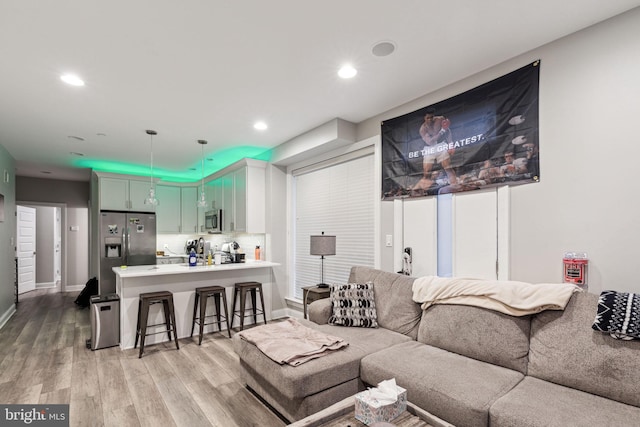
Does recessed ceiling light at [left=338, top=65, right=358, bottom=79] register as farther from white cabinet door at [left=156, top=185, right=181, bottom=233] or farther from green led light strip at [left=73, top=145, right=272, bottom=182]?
white cabinet door at [left=156, top=185, right=181, bottom=233]

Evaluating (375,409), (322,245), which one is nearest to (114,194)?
(322,245)

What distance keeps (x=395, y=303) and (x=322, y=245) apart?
3.83ft

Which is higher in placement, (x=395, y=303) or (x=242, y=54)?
(x=242, y=54)

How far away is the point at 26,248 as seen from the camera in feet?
24.0

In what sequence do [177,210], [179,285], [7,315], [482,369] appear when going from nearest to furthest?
1. [482,369]
2. [179,285]
3. [7,315]
4. [177,210]

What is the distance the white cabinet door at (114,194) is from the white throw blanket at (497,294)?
5.77 metres

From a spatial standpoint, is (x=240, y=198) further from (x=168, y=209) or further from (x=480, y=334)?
(x=480, y=334)

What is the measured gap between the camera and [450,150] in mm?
2961

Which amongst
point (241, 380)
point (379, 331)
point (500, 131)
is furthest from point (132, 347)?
point (500, 131)

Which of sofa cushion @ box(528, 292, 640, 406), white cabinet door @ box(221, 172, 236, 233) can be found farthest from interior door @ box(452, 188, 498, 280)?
white cabinet door @ box(221, 172, 236, 233)

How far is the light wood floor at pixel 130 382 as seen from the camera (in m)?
2.33

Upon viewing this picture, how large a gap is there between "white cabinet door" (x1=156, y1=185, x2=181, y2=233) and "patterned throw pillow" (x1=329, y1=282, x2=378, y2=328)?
524 centimetres

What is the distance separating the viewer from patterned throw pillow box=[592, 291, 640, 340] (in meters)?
1.71

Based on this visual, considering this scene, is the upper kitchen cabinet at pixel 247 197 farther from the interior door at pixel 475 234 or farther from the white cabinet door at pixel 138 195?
the interior door at pixel 475 234
